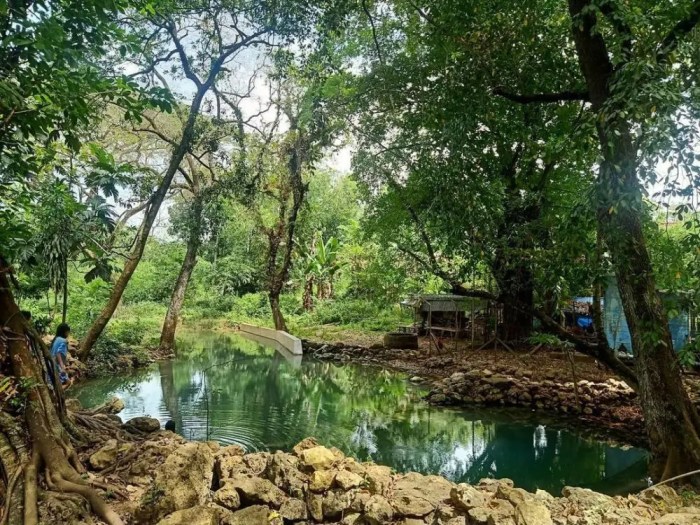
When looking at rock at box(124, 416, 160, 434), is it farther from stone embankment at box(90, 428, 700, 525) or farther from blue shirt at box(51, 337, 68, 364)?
stone embankment at box(90, 428, 700, 525)

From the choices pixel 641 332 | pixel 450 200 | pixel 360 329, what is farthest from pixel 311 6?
pixel 360 329

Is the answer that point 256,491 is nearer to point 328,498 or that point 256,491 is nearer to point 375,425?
point 328,498

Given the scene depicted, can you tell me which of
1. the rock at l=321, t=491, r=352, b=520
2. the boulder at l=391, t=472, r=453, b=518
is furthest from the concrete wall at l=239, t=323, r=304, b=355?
the rock at l=321, t=491, r=352, b=520

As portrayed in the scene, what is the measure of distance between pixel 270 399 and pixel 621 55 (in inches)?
391

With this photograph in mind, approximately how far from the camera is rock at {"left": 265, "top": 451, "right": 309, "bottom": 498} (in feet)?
14.3

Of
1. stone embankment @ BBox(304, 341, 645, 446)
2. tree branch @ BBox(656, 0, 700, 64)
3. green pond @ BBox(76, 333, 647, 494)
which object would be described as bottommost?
green pond @ BBox(76, 333, 647, 494)

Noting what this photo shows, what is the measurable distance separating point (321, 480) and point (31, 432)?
2525mm

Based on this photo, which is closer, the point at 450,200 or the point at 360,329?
the point at 450,200

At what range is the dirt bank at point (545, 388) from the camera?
9547 millimetres

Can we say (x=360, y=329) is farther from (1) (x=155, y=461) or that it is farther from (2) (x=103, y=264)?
(1) (x=155, y=461)

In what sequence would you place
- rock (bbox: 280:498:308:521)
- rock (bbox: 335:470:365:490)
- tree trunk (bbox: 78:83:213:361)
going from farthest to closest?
tree trunk (bbox: 78:83:213:361)
rock (bbox: 335:470:365:490)
rock (bbox: 280:498:308:521)

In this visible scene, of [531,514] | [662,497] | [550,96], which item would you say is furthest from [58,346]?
[550,96]

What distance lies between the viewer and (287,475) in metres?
4.48

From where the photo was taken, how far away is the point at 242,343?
72.5 feet
